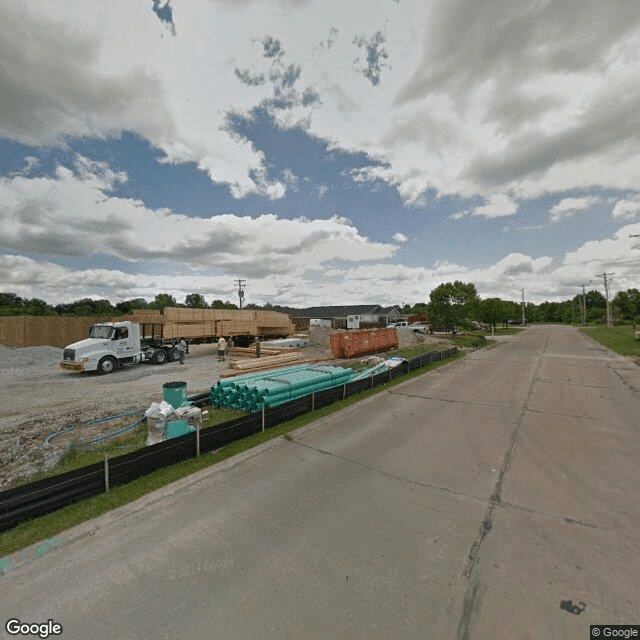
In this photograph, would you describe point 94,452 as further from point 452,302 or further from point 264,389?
point 452,302

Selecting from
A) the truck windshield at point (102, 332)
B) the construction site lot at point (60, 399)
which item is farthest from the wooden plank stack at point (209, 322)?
the truck windshield at point (102, 332)

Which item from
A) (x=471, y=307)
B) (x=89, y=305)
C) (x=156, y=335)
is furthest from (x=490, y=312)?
(x=89, y=305)

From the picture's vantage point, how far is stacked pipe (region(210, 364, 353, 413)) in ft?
30.5

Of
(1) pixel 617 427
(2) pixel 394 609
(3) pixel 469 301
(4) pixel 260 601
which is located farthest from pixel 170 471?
(3) pixel 469 301

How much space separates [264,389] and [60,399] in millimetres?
8523

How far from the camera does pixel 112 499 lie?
197 inches

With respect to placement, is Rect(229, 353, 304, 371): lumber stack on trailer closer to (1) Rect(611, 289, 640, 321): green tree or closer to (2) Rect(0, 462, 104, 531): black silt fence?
(2) Rect(0, 462, 104, 531): black silt fence

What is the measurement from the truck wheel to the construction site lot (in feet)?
1.10

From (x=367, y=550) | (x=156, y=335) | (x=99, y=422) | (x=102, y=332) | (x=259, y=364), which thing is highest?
(x=102, y=332)

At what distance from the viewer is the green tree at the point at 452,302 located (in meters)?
32.2

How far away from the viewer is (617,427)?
798cm

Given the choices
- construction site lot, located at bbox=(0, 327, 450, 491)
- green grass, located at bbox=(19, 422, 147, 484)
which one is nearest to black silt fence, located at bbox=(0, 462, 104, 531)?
green grass, located at bbox=(19, 422, 147, 484)

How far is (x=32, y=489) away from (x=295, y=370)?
918 cm

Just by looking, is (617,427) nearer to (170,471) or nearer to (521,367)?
(521,367)
